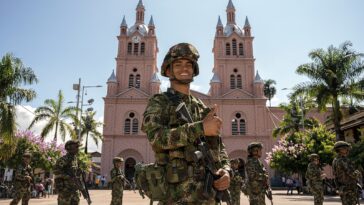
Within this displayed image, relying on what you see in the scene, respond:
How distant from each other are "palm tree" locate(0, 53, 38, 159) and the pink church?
2097 cm

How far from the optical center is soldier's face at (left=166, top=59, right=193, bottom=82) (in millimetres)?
2934

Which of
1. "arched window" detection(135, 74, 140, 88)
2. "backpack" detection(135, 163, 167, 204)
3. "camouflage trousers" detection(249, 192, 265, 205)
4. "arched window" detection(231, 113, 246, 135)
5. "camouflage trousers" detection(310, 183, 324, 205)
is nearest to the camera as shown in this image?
"backpack" detection(135, 163, 167, 204)

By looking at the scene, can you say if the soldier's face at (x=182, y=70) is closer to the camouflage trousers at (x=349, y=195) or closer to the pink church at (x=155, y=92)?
the camouflage trousers at (x=349, y=195)

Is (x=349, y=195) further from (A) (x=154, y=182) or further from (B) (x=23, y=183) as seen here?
(B) (x=23, y=183)

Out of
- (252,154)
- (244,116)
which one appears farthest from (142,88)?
(252,154)

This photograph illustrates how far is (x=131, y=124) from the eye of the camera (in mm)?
38250

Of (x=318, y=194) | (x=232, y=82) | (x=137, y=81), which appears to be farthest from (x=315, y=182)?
(x=137, y=81)

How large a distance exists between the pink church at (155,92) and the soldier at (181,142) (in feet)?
113

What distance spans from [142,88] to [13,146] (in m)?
25.1

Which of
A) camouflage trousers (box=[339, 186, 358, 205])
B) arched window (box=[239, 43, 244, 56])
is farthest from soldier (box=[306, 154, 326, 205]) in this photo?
arched window (box=[239, 43, 244, 56])

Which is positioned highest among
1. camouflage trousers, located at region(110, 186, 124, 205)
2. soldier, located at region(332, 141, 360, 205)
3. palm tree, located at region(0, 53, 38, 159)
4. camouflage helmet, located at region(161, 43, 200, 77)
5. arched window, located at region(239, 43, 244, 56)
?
arched window, located at region(239, 43, 244, 56)

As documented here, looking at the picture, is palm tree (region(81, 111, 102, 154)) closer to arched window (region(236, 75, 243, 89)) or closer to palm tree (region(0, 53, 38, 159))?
arched window (region(236, 75, 243, 89))

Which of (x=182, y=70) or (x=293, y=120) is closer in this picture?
(x=182, y=70)

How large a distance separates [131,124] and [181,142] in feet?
119
